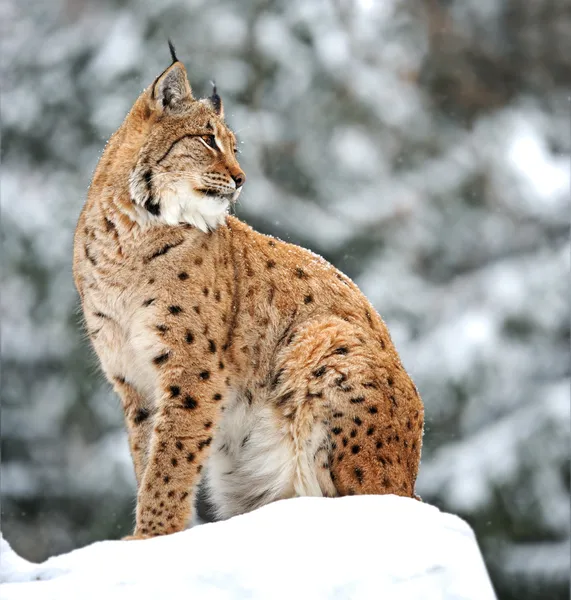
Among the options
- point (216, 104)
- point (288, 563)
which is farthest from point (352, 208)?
point (288, 563)

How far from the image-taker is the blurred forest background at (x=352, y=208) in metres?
8.90

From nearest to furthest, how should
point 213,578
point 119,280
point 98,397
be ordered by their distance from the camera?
point 213,578 < point 119,280 < point 98,397

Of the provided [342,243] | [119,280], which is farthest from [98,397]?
[119,280]

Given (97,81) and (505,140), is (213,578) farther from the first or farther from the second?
(505,140)

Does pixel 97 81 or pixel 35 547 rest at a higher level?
pixel 97 81

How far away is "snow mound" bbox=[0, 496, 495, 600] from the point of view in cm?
344

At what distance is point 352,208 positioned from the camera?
9.66 metres

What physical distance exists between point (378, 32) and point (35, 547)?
6326 mm

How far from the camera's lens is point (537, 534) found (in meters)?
8.57

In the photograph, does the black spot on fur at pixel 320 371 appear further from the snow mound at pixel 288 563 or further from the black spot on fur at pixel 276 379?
the snow mound at pixel 288 563

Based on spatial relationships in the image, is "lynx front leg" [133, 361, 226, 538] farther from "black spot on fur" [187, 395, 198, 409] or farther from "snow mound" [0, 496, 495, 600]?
"snow mound" [0, 496, 495, 600]

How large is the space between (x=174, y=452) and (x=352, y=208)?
5.40 metres

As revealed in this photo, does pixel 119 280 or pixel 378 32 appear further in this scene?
pixel 378 32

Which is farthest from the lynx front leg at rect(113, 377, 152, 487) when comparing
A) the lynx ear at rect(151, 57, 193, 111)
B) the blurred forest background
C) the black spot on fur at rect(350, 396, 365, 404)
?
the blurred forest background
